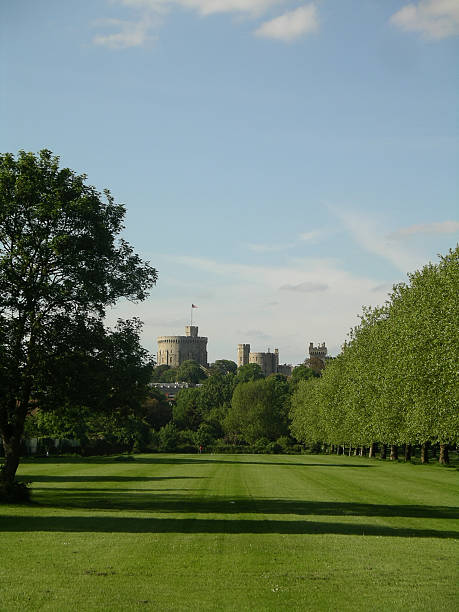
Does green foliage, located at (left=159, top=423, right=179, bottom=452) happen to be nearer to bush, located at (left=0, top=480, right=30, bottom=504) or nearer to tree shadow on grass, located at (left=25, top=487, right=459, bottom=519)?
tree shadow on grass, located at (left=25, top=487, right=459, bottom=519)

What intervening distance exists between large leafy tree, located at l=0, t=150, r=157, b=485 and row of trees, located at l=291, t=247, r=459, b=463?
2323cm

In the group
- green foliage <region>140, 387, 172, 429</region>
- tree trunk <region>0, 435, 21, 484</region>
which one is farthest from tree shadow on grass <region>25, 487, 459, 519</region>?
green foliage <region>140, 387, 172, 429</region>

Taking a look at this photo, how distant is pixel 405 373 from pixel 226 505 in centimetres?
2738

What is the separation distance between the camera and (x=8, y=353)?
31.2 m

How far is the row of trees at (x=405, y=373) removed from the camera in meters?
47.3

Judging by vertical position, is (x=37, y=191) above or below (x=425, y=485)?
above

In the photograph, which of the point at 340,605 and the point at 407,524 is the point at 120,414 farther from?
the point at 340,605

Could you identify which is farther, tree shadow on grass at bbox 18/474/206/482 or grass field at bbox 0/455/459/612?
tree shadow on grass at bbox 18/474/206/482

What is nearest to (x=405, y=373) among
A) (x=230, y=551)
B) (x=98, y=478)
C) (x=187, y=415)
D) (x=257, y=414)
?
(x=98, y=478)

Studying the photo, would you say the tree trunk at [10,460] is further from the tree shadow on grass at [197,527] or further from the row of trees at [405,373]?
the row of trees at [405,373]

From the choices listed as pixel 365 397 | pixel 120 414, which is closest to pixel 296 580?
pixel 120 414

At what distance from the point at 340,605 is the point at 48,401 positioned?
21.8m

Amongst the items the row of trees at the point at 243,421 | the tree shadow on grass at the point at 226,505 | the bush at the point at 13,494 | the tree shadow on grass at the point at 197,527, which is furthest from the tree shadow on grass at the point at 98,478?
the row of trees at the point at 243,421

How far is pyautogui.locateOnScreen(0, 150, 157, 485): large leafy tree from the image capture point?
103 feet
